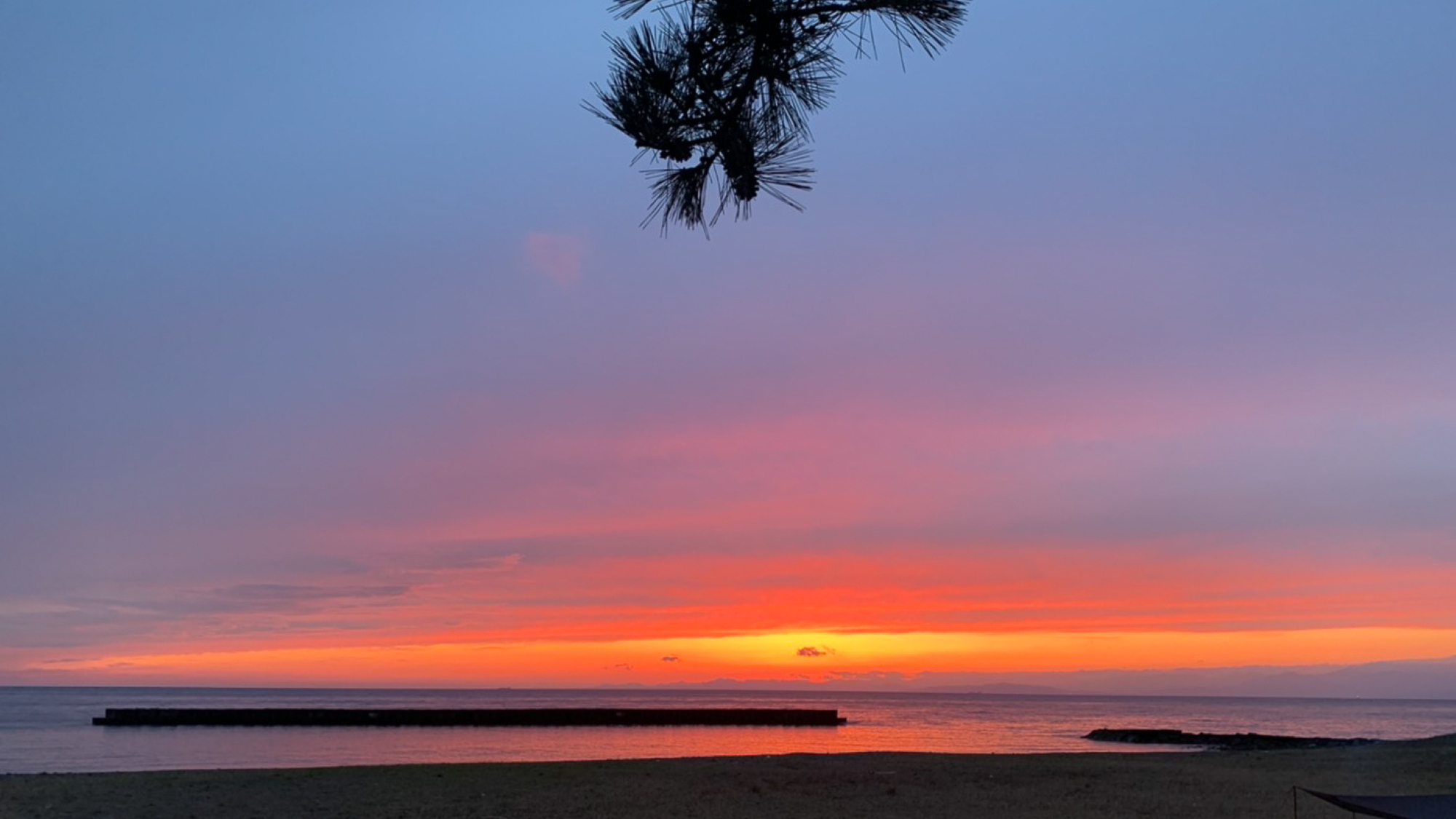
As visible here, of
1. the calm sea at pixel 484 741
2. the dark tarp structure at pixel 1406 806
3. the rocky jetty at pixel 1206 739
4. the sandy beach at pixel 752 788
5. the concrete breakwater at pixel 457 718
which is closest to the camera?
the dark tarp structure at pixel 1406 806

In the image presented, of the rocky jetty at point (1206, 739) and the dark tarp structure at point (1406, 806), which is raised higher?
the dark tarp structure at point (1406, 806)

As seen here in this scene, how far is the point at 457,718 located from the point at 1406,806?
185 feet

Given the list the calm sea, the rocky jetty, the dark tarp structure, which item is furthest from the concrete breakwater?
the dark tarp structure

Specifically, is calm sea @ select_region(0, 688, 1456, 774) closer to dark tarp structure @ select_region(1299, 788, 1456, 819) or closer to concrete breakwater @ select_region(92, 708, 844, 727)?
concrete breakwater @ select_region(92, 708, 844, 727)

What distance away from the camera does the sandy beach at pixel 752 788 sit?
14.3 meters

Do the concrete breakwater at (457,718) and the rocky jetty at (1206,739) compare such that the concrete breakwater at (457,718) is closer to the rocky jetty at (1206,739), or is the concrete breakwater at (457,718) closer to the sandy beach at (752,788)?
the rocky jetty at (1206,739)

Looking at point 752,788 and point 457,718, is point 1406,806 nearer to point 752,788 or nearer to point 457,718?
point 752,788

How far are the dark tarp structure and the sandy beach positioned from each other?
6.53 m

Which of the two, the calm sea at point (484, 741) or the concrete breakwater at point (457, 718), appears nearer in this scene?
the calm sea at point (484, 741)

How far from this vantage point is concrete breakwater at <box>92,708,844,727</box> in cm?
5550

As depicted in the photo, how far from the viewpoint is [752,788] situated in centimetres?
1641

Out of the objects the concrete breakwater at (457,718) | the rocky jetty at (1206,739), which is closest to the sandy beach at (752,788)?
the rocky jetty at (1206,739)

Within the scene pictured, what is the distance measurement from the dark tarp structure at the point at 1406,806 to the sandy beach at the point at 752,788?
653 cm

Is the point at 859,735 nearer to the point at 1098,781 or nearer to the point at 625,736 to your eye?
the point at 625,736
